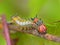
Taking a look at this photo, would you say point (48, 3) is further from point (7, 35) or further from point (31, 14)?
point (7, 35)

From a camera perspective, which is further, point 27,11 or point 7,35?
point 27,11

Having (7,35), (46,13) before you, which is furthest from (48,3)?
(7,35)

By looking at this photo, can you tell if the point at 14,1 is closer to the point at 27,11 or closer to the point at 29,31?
the point at 27,11

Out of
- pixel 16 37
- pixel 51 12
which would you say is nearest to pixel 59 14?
pixel 51 12

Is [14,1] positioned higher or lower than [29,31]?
higher

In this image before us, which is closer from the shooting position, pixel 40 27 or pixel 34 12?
pixel 40 27

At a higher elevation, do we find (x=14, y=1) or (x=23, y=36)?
(x=14, y=1)

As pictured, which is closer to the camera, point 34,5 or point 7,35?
point 7,35
